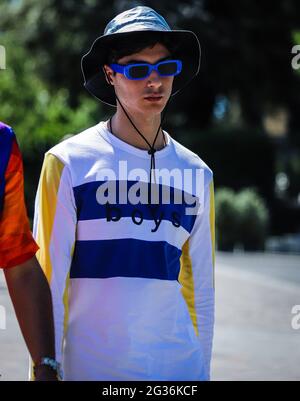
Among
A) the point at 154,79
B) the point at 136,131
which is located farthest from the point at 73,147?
the point at 154,79

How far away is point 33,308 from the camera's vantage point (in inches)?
113

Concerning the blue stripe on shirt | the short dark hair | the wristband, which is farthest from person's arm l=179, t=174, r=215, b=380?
the wristband

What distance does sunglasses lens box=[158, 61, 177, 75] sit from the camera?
360 cm

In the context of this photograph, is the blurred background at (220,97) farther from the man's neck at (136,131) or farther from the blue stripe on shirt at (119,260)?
the blue stripe on shirt at (119,260)

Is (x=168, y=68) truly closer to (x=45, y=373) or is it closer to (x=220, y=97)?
(x=45, y=373)

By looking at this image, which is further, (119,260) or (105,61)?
(105,61)

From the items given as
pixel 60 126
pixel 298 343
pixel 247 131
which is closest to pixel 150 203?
pixel 298 343

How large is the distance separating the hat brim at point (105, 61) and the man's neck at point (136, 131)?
0.22 meters

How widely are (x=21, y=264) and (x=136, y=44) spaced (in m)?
1.01

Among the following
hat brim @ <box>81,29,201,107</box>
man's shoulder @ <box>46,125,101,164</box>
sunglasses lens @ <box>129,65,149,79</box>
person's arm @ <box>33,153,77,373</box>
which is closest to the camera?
person's arm @ <box>33,153,77,373</box>

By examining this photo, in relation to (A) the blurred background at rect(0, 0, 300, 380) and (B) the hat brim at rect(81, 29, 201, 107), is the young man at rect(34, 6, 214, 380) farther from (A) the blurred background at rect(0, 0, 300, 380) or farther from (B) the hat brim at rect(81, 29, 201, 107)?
(A) the blurred background at rect(0, 0, 300, 380)

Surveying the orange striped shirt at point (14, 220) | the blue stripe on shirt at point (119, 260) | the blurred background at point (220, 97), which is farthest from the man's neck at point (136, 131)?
the blurred background at point (220, 97)

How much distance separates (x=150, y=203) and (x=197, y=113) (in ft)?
113
